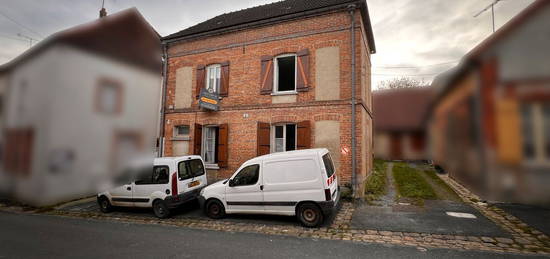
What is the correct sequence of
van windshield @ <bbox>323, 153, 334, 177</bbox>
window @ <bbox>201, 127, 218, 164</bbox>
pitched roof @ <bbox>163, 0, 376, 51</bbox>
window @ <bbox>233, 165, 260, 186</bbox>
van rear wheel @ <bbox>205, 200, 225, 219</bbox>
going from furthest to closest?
window @ <bbox>201, 127, 218, 164</bbox>, pitched roof @ <bbox>163, 0, 376, 51</bbox>, van rear wheel @ <bbox>205, 200, 225, 219</bbox>, window @ <bbox>233, 165, 260, 186</bbox>, van windshield @ <bbox>323, 153, 334, 177</bbox>

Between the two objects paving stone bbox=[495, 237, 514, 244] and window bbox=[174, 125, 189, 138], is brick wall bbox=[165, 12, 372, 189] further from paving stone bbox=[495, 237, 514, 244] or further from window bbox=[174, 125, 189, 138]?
paving stone bbox=[495, 237, 514, 244]

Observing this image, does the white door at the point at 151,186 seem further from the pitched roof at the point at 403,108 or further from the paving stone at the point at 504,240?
the paving stone at the point at 504,240

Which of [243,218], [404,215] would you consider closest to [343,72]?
[404,215]

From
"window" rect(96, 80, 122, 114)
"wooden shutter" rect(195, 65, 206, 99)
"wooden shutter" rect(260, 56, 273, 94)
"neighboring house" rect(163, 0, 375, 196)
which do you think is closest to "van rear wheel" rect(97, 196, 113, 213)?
"neighboring house" rect(163, 0, 375, 196)

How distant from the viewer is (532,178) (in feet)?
1.60

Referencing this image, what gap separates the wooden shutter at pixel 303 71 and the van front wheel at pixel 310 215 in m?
5.29

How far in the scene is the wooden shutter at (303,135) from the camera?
11188mm

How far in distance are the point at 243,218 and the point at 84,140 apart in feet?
27.2

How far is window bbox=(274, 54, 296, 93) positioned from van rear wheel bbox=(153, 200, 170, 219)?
21.2 ft

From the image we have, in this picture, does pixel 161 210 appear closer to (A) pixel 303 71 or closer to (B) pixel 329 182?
(B) pixel 329 182

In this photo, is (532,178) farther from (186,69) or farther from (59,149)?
(186,69)

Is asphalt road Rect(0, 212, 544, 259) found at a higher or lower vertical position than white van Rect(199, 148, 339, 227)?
lower

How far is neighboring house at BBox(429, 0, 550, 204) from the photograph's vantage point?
451 mm

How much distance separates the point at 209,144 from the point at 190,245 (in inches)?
291
